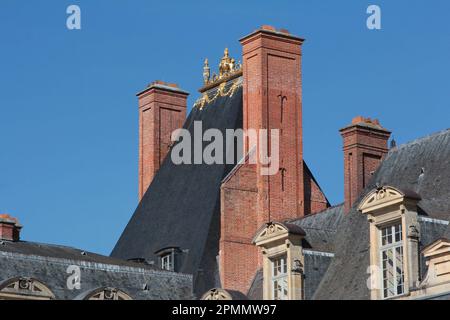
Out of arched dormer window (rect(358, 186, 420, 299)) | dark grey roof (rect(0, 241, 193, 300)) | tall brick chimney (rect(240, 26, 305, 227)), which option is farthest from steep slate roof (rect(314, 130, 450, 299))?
dark grey roof (rect(0, 241, 193, 300))

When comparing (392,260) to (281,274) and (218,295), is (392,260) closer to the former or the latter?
(281,274)

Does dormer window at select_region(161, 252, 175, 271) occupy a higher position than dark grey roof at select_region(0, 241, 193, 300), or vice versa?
dormer window at select_region(161, 252, 175, 271)

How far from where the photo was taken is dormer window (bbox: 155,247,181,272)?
42694mm

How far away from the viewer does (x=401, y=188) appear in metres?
35.5

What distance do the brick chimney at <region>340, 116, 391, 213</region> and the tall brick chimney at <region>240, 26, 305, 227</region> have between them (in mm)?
3625

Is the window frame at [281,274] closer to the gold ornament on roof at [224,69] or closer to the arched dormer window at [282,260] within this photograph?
the arched dormer window at [282,260]

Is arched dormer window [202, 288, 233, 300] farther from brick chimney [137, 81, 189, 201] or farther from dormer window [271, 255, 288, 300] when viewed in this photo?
brick chimney [137, 81, 189, 201]

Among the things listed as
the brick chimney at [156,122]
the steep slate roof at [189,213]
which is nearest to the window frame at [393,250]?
the steep slate roof at [189,213]

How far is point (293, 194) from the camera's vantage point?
42.4 meters
